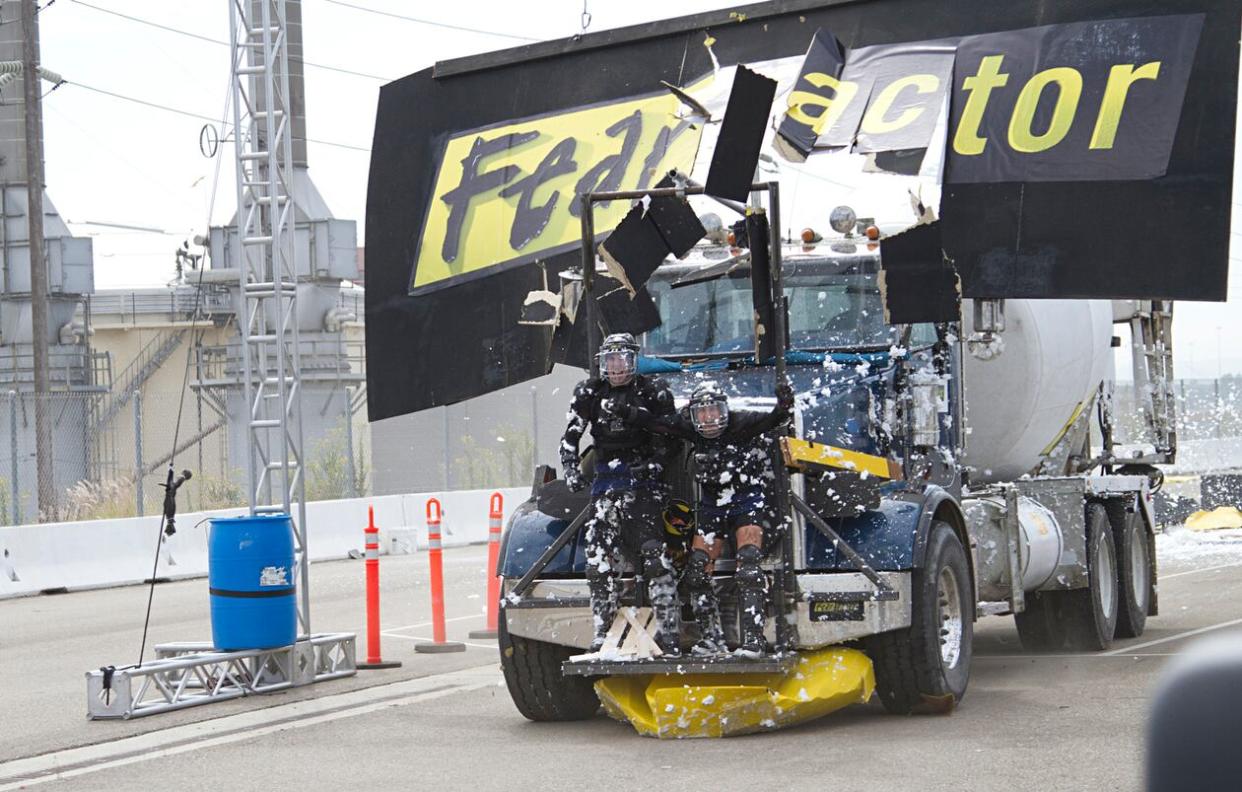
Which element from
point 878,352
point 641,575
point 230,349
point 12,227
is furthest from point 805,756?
point 230,349

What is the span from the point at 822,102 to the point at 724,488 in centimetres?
342

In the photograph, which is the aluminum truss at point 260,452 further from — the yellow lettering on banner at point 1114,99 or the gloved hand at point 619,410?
the yellow lettering on banner at point 1114,99

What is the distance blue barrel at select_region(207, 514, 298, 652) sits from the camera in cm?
1174

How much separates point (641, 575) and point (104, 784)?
2.92 metres

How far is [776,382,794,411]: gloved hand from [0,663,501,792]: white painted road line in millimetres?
3393

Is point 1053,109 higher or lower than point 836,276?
higher

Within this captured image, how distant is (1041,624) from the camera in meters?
13.6

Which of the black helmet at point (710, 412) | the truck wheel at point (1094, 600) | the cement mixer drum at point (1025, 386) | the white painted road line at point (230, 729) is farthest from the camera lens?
the truck wheel at point (1094, 600)

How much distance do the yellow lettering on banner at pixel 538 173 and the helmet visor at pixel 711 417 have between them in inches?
113

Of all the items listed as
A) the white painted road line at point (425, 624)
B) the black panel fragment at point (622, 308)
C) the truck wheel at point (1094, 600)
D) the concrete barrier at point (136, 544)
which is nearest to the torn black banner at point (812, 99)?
the black panel fragment at point (622, 308)

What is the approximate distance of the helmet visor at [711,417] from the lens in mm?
9516

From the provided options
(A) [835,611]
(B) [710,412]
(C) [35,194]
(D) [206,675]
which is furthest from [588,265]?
(C) [35,194]

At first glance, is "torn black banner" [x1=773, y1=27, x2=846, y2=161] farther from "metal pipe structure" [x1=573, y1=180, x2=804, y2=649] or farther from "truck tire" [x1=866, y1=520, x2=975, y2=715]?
"truck tire" [x1=866, y1=520, x2=975, y2=715]

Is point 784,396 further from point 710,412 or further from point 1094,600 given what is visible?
point 1094,600
